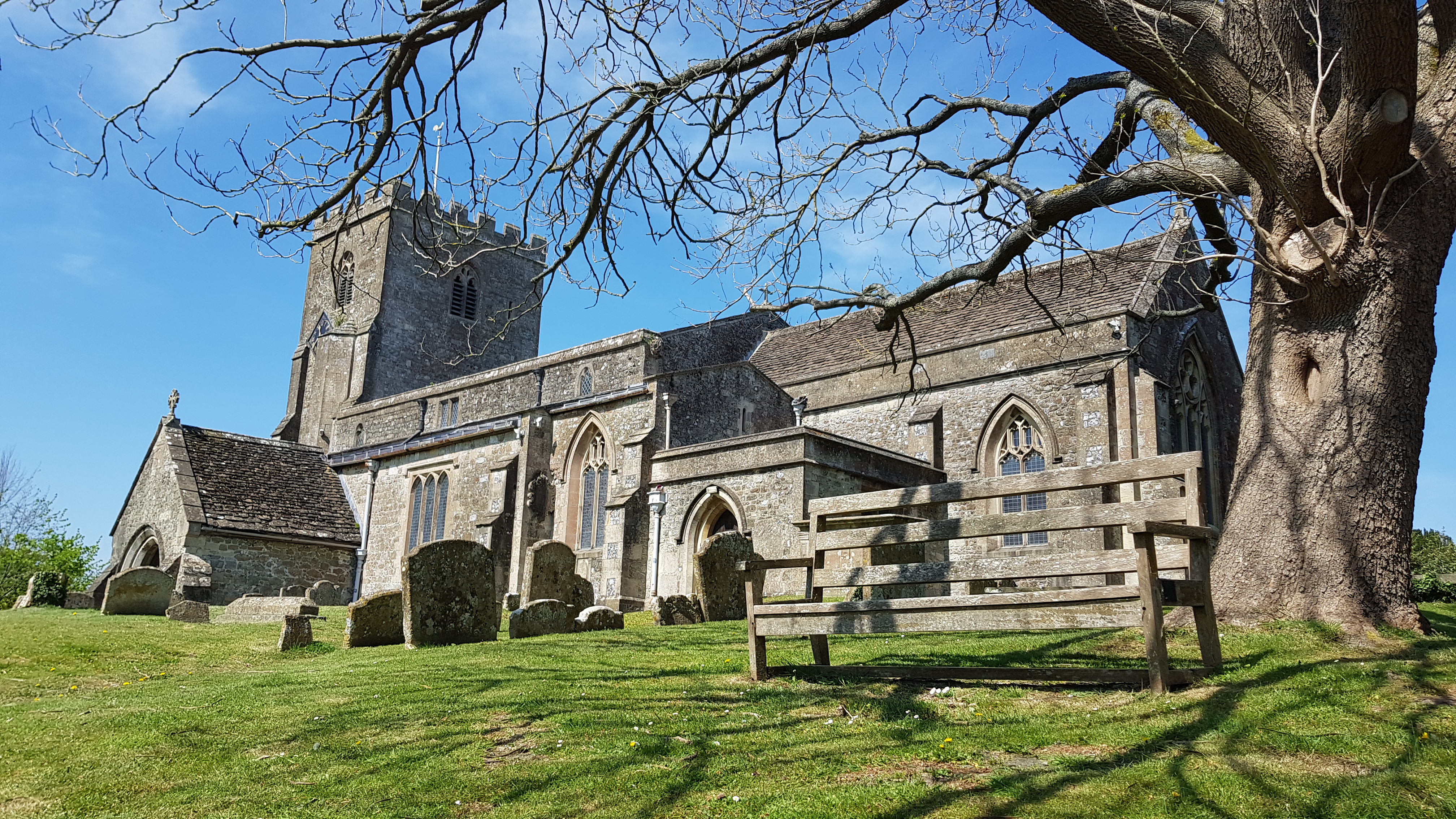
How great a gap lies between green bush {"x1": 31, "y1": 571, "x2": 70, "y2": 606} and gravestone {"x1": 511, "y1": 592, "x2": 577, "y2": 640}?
13642 mm

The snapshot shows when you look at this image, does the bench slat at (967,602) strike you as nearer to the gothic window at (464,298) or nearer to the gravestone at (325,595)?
the gravestone at (325,595)

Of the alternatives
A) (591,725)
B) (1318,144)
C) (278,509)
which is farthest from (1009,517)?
(278,509)

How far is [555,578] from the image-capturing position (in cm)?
1507

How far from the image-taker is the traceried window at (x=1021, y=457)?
74.1ft

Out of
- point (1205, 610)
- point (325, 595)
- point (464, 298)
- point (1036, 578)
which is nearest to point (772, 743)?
point (1036, 578)

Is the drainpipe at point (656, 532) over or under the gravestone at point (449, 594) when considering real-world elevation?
over

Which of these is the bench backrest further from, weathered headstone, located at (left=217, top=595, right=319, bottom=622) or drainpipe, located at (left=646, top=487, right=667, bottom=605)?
drainpipe, located at (left=646, top=487, right=667, bottom=605)

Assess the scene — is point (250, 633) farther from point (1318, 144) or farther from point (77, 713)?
point (1318, 144)

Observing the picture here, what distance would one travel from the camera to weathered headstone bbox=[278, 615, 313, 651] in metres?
11.8

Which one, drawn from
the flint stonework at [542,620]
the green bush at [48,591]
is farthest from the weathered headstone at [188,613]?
the flint stonework at [542,620]

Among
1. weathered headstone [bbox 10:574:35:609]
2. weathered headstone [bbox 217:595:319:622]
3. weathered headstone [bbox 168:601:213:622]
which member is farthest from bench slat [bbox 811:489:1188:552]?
weathered headstone [bbox 10:574:35:609]

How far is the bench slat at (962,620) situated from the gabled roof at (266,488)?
22.1m

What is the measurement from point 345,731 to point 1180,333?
22.4 m

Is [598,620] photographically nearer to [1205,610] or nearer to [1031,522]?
[1031,522]
